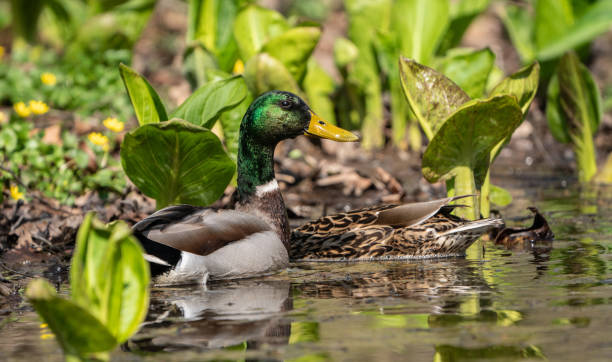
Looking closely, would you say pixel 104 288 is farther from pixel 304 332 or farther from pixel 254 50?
pixel 254 50

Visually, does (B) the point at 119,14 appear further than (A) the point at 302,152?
Yes

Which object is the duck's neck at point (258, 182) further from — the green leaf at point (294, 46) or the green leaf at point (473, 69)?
the green leaf at point (294, 46)

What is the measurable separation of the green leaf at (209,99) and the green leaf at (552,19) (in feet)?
Answer: 17.4

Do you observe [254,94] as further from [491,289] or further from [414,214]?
[491,289]

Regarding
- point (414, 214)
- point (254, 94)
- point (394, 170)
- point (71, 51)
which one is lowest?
point (414, 214)

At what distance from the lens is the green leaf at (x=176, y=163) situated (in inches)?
207

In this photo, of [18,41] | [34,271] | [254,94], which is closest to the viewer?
[34,271]

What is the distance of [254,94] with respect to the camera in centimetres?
781

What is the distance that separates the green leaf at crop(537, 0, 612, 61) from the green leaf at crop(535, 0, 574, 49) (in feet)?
0.44

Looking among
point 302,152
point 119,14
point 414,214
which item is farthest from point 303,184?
point 119,14

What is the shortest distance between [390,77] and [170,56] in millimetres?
Result: 4742

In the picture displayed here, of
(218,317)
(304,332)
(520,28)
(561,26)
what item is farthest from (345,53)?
(304,332)

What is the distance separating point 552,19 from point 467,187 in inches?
186

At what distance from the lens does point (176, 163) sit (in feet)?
18.2
